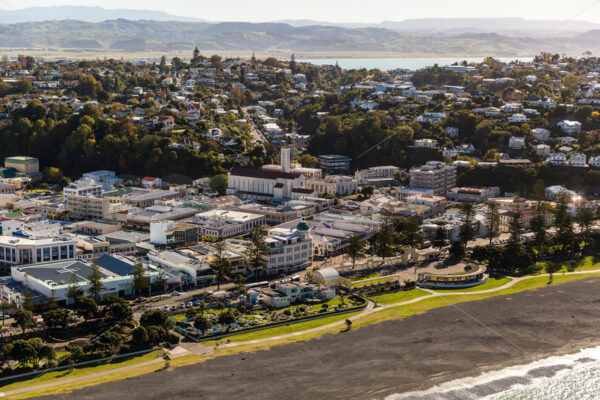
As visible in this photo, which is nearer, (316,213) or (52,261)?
(52,261)

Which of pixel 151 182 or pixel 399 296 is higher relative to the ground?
pixel 151 182

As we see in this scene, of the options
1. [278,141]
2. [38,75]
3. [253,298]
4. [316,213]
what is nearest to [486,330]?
[253,298]

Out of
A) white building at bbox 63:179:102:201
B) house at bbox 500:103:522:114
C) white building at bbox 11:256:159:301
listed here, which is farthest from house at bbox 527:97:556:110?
white building at bbox 11:256:159:301

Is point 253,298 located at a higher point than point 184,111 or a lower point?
lower

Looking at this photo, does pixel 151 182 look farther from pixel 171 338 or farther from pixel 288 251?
pixel 171 338

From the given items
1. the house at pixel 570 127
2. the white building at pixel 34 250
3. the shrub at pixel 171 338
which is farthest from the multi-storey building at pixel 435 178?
the shrub at pixel 171 338

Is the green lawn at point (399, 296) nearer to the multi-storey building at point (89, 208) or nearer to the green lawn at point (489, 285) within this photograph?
the green lawn at point (489, 285)

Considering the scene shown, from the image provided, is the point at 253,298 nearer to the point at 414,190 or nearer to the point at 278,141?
the point at 414,190

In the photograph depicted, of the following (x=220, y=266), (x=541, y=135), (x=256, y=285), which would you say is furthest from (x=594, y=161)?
(x=220, y=266)
